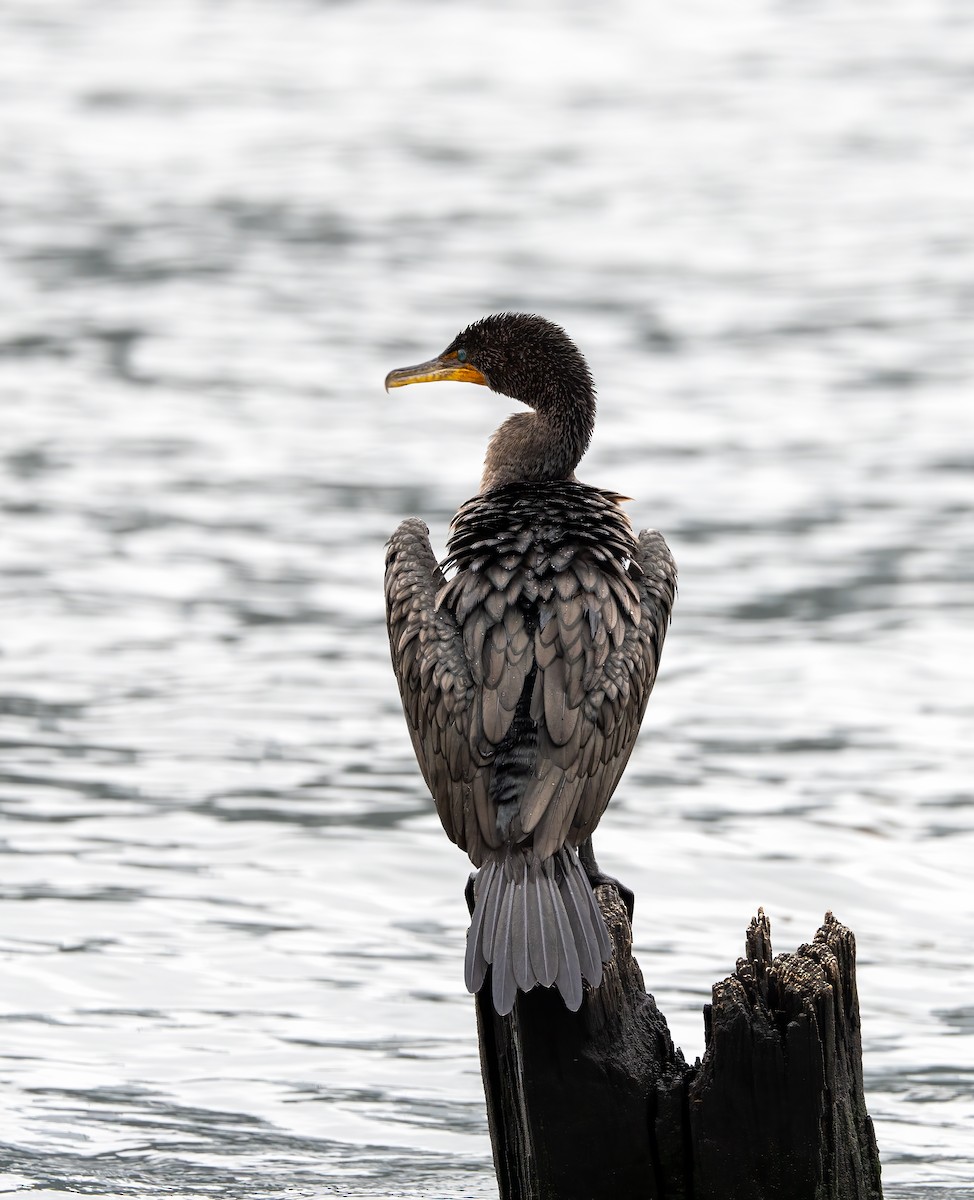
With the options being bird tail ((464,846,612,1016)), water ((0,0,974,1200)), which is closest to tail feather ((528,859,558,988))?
bird tail ((464,846,612,1016))

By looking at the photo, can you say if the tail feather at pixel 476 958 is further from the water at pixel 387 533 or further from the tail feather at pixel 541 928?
the water at pixel 387 533

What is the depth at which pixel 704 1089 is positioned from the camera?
5512 mm

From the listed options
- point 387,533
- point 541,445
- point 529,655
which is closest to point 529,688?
point 529,655

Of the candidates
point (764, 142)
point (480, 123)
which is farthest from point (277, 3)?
point (764, 142)

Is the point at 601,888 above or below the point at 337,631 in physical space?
below

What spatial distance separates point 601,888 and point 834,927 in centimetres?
79

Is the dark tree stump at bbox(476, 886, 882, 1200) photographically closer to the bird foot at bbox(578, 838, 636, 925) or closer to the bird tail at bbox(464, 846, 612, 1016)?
the bird tail at bbox(464, 846, 612, 1016)

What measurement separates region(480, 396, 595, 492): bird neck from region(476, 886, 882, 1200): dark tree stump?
1974 millimetres

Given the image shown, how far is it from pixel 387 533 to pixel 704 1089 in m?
11.1

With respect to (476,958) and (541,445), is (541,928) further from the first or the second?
(541,445)

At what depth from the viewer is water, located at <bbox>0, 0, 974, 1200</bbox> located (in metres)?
8.39

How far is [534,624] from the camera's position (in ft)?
20.3

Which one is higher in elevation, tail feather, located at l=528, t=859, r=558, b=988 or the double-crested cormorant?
the double-crested cormorant

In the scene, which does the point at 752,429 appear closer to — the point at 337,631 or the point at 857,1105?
the point at 337,631
